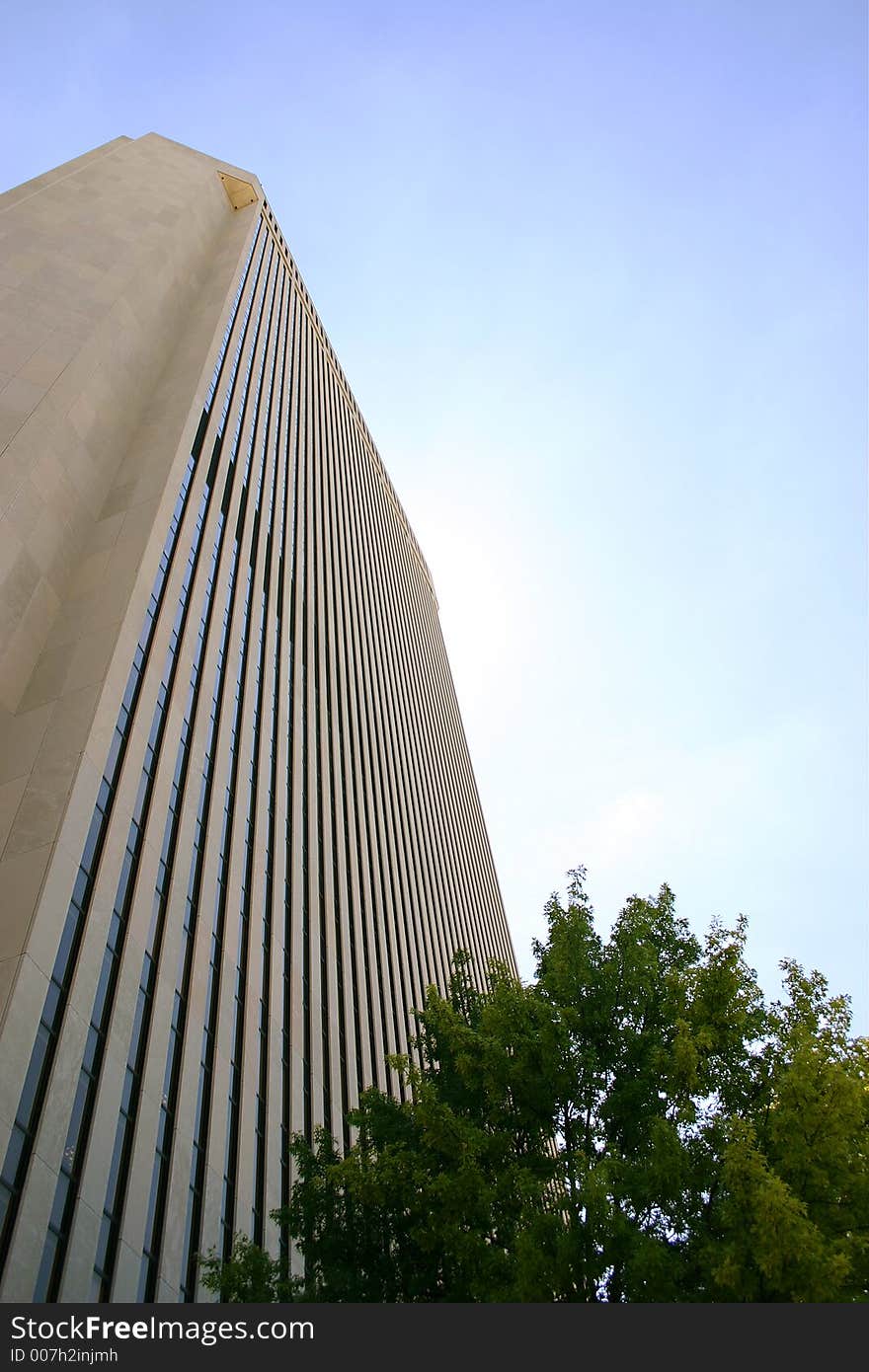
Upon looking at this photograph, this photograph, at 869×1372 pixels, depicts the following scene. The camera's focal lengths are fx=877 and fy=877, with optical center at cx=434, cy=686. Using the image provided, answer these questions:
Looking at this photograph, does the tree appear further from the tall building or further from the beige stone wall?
the beige stone wall

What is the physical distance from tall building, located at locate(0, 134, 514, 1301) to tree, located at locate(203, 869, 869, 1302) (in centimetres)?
577

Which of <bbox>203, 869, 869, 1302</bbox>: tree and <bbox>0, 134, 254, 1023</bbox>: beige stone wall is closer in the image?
<bbox>203, 869, 869, 1302</bbox>: tree

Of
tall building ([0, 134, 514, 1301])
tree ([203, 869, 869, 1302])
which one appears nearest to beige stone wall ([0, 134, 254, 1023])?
tall building ([0, 134, 514, 1301])

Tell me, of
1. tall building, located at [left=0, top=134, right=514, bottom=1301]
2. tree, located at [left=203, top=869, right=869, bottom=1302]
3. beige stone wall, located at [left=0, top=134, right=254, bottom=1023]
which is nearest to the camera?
tree, located at [left=203, top=869, right=869, bottom=1302]

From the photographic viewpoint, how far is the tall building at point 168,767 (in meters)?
16.8

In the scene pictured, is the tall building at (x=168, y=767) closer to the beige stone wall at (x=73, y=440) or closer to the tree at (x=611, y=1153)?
the beige stone wall at (x=73, y=440)

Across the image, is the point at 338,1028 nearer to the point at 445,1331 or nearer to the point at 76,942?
the point at 76,942

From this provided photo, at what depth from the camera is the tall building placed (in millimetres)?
16828

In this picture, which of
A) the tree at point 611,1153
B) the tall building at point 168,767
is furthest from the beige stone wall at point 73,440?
the tree at point 611,1153

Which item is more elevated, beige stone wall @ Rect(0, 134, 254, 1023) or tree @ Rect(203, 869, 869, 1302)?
beige stone wall @ Rect(0, 134, 254, 1023)

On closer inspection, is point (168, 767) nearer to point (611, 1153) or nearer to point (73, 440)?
point (73, 440)

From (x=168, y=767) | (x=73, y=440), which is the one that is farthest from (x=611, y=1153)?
(x=73, y=440)

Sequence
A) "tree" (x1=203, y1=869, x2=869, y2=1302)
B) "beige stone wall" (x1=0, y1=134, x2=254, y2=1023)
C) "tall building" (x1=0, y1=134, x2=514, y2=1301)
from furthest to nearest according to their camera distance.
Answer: "beige stone wall" (x1=0, y1=134, x2=254, y2=1023)
"tall building" (x1=0, y1=134, x2=514, y2=1301)
"tree" (x1=203, y1=869, x2=869, y2=1302)

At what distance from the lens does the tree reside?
353 inches
